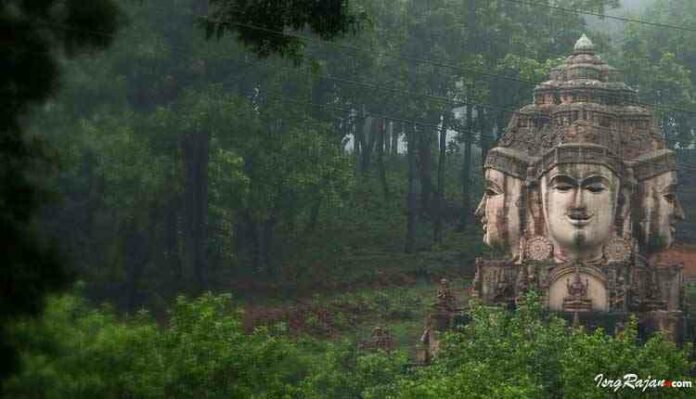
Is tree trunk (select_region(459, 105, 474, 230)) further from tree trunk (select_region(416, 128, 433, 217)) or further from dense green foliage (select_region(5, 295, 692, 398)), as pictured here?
dense green foliage (select_region(5, 295, 692, 398))

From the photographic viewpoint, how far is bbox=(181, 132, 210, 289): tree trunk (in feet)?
129

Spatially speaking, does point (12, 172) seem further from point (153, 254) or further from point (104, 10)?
point (153, 254)

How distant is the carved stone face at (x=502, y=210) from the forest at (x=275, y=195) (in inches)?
27.8

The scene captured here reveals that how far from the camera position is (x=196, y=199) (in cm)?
3938

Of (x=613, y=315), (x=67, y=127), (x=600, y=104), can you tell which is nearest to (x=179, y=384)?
(x=67, y=127)

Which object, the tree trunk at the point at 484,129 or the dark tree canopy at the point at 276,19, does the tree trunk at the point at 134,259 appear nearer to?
the tree trunk at the point at 484,129

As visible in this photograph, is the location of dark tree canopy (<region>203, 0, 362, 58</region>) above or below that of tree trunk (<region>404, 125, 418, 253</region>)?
above

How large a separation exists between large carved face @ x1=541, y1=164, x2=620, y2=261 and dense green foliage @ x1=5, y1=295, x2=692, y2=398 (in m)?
3.97

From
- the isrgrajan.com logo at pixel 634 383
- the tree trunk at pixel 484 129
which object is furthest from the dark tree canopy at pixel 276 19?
the tree trunk at pixel 484 129

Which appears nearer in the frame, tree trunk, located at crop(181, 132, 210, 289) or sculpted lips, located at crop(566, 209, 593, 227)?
sculpted lips, located at crop(566, 209, 593, 227)

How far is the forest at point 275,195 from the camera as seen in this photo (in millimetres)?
17156

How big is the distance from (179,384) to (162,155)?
15883 millimetres

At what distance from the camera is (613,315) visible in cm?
3067

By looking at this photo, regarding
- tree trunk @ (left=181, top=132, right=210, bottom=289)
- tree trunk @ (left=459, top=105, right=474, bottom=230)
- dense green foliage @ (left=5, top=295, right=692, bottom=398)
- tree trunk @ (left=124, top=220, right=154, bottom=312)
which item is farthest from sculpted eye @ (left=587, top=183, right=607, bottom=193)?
tree trunk @ (left=459, top=105, right=474, bottom=230)
